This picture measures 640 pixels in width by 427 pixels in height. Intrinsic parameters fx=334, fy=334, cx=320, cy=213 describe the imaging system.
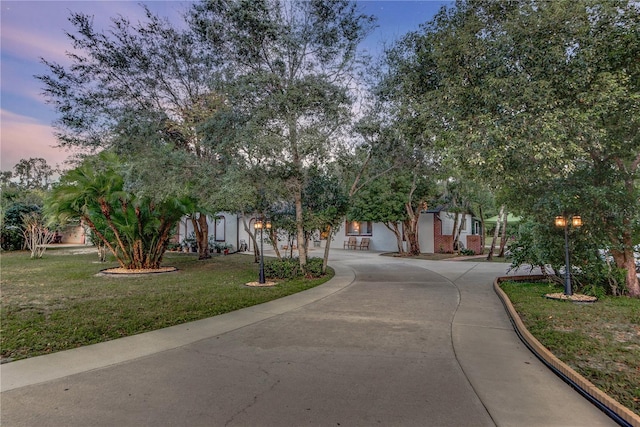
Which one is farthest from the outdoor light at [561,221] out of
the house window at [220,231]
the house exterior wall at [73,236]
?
the house exterior wall at [73,236]

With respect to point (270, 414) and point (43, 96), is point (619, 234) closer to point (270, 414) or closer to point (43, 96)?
point (270, 414)

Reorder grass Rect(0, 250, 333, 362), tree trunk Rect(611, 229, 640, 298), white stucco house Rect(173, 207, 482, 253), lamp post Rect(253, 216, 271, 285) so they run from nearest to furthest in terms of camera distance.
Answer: grass Rect(0, 250, 333, 362) → tree trunk Rect(611, 229, 640, 298) → lamp post Rect(253, 216, 271, 285) → white stucco house Rect(173, 207, 482, 253)

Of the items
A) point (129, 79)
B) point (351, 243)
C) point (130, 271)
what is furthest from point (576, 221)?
point (351, 243)

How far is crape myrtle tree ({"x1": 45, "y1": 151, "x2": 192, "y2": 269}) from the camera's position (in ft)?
32.6

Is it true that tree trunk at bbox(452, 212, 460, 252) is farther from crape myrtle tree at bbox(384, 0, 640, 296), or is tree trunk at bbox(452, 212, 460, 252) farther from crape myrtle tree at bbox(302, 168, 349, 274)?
crape myrtle tree at bbox(384, 0, 640, 296)

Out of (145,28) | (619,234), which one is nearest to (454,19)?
(619,234)

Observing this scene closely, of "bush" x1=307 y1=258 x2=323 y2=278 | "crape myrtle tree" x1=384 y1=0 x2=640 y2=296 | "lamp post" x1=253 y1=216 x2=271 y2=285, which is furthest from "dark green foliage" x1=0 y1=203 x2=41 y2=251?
"crape myrtle tree" x1=384 y1=0 x2=640 y2=296

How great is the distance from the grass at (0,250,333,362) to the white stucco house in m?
7.94

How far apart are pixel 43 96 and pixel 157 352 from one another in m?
11.3

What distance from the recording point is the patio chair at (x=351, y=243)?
898 inches

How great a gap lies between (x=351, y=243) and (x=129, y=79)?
1591 centimetres

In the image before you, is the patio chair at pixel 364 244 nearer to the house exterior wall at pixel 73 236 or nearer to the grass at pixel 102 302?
the grass at pixel 102 302

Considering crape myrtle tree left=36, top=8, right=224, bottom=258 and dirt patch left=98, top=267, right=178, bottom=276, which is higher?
crape myrtle tree left=36, top=8, right=224, bottom=258

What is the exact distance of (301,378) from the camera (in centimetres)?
330
